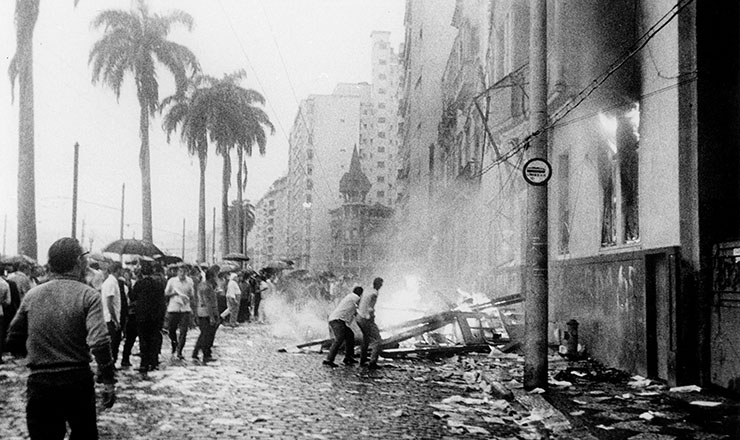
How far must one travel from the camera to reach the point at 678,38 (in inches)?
427

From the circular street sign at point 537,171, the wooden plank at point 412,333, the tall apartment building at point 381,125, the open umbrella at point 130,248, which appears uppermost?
the tall apartment building at point 381,125

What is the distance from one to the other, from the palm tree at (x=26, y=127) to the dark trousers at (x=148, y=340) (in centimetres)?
1148

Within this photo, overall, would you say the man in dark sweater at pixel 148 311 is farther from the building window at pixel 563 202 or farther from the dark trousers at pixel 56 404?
the building window at pixel 563 202

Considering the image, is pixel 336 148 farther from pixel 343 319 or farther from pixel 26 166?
pixel 343 319

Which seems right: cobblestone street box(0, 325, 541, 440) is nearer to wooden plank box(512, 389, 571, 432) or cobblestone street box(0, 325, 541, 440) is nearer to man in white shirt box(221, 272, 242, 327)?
wooden plank box(512, 389, 571, 432)

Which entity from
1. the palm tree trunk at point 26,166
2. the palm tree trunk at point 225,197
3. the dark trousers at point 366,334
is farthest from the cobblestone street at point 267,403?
the palm tree trunk at point 225,197

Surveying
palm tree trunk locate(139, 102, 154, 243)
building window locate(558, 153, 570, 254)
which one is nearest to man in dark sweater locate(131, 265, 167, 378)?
building window locate(558, 153, 570, 254)

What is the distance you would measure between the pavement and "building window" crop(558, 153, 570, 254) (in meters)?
4.53

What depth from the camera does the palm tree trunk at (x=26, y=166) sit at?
2181 cm

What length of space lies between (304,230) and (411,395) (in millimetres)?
114428

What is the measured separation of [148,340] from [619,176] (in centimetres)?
928

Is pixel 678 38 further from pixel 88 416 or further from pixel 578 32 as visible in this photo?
pixel 88 416

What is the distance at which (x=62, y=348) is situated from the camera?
4488 mm

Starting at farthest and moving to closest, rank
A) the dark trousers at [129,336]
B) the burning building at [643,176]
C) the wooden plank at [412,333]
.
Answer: the wooden plank at [412,333], the dark trousers at [129,336], the burning building at [643,176]
